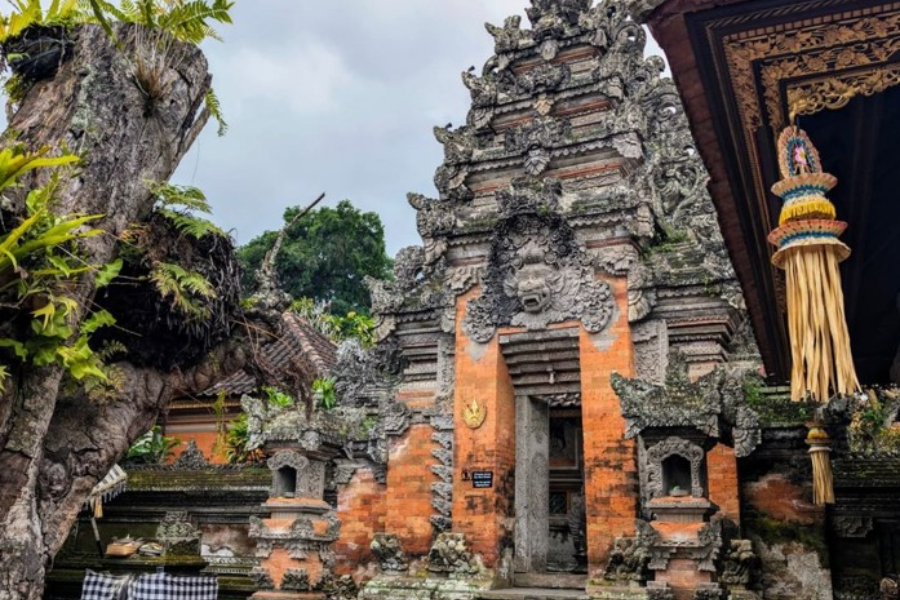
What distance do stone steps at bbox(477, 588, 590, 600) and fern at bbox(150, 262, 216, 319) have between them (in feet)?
20.6

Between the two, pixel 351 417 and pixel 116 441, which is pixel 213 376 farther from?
pixel 351 417

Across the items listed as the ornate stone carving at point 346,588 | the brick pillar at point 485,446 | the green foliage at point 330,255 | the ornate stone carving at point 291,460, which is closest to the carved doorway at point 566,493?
the brick pillar at point 485,446

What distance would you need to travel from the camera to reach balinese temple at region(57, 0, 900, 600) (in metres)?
8.54

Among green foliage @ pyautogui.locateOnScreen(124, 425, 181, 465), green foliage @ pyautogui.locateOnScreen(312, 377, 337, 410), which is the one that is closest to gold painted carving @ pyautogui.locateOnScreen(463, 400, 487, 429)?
green foliage @ pyautogui.locateOnScreen(312, 377, 337, 410)

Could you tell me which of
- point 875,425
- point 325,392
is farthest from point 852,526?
point 325,392

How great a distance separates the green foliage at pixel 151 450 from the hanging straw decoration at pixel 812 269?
15111 mm

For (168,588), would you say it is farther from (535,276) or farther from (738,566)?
(535,276)

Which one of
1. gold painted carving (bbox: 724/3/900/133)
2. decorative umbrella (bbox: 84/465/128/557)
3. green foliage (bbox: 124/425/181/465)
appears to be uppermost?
gold painted carving (bbox: 724/3/900/133)

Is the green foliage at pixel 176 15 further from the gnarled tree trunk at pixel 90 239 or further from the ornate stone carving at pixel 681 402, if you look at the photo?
the ornate stone carving at pixel 681 402

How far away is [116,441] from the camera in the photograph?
236 inches

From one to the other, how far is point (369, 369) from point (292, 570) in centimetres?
398

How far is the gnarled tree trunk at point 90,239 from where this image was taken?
501cm

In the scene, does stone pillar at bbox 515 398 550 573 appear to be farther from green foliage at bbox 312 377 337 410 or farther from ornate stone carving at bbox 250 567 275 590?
green foliage at bbox 312 377 337 410

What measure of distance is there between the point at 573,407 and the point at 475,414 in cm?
486
